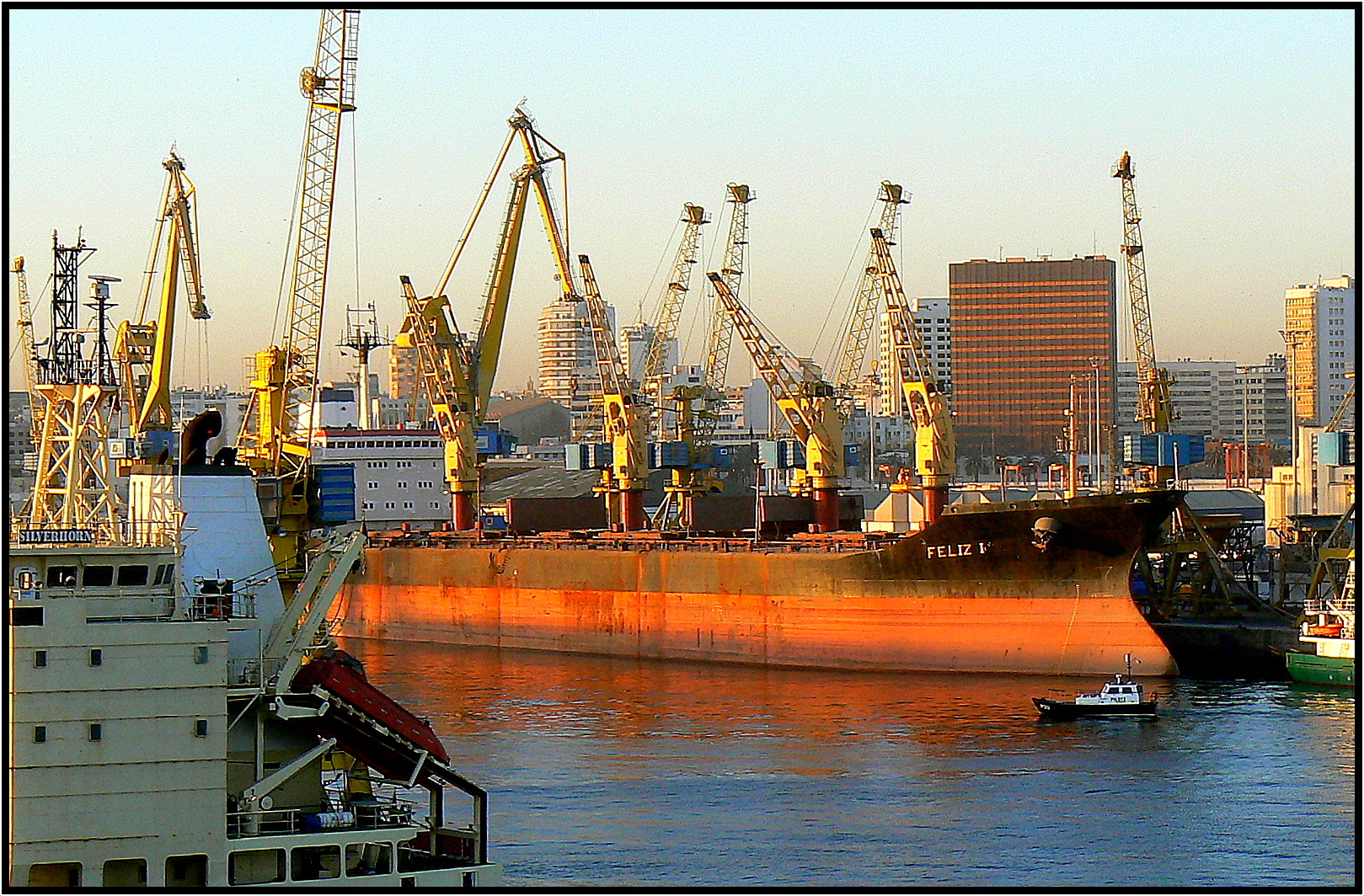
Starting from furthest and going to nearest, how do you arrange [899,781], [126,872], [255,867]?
1. [899,781]
2. [255,867]
3. [126,872]

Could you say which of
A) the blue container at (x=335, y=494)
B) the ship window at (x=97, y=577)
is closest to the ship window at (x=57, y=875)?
the ship window at (x=97, y=577)

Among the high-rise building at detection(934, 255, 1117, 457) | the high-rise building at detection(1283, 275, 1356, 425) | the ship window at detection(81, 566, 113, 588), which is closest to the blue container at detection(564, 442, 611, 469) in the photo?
the ship window at detection(81, 566, 113, 588)

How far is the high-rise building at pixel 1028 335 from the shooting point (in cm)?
19038

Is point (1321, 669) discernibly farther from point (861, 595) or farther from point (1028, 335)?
point (1028, 335)

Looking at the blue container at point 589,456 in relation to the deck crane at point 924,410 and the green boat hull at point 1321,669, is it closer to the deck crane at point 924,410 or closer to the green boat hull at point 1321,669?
the deck crane at point 924,410

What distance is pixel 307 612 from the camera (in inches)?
746

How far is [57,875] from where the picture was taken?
16500 millimetres

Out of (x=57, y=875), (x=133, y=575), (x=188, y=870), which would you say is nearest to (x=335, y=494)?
(x=133, y=575)

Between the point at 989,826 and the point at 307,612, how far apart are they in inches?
501

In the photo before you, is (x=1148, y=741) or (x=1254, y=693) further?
(x=1254, y=693)

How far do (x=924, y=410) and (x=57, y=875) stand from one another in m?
45.2

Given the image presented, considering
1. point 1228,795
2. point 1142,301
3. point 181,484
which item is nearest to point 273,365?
point 1228,795

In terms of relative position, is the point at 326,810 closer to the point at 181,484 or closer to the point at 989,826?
the point at 181,484

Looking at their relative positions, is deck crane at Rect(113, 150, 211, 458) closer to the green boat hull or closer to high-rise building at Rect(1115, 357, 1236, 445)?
the green boat hull
